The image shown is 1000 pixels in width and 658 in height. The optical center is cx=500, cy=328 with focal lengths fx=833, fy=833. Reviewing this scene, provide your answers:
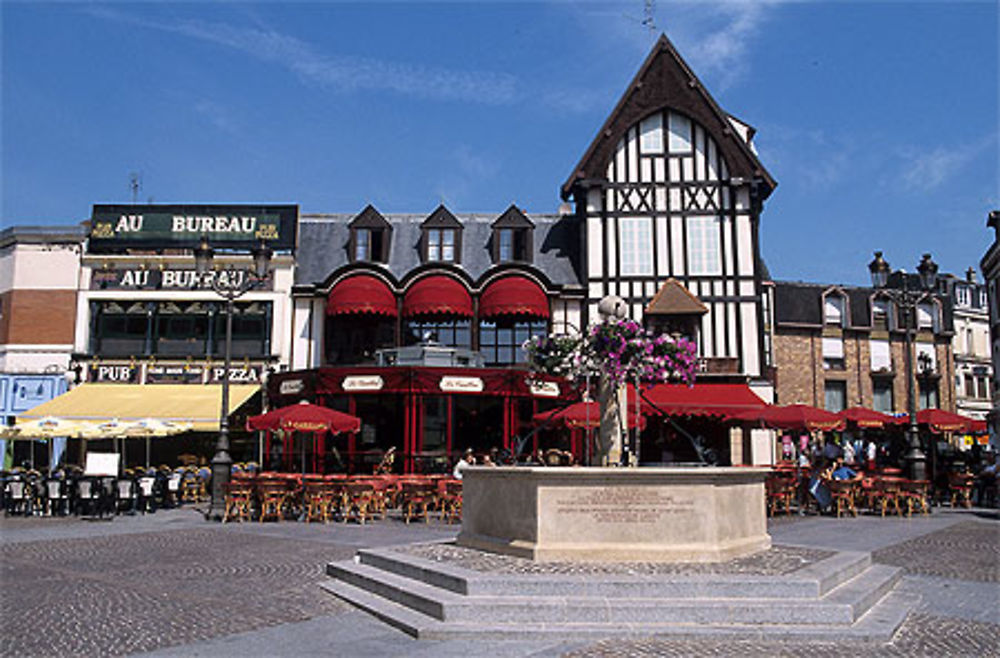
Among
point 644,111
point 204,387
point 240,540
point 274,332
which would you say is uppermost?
point 644,111

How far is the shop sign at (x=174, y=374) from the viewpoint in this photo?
1102 inches

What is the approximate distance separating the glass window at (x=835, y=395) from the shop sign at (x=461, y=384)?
26979mm

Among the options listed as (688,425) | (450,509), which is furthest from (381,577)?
(688,425)

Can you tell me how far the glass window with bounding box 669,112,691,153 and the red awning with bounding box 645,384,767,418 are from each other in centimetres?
804

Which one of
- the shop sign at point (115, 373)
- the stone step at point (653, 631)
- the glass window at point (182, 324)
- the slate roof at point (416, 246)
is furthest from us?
the slate roof at point (416, 246)

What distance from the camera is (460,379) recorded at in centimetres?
2378

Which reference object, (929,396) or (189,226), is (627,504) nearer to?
(189,226)

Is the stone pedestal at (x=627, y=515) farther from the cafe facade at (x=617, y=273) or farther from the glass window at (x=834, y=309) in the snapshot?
the glass window at (x=834, y=309)

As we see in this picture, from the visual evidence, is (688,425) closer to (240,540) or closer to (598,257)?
(598,257)

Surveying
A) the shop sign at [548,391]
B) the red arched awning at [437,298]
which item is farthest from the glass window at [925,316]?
the red arched awning at [437,298]

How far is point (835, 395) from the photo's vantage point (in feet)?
146

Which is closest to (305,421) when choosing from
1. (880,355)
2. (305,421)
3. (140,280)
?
(305,421)

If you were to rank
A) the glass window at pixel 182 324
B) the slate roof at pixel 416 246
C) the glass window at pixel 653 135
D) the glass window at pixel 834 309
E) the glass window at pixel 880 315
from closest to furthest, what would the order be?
the glass window at pixel 653 135
the glass window at pixel 182 324
the slate roof at pixel 416 246
the glass window at pixel 834 309
the glass window at pixel 880 315

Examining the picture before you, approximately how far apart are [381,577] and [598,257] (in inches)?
790
